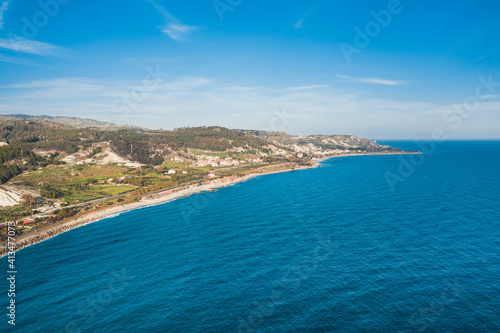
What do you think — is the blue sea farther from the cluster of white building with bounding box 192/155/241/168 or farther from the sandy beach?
the cluster of white building with bounding box 192/155/241/168

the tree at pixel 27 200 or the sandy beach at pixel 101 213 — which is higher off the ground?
the tree at pixel 27 200

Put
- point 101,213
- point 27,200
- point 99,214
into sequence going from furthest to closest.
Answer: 1. point 27,200
2. point 101,213
3. point 99,214

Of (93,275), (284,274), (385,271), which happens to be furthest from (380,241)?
(93,275)

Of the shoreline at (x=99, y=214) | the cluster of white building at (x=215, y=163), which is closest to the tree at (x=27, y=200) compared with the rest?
the shoreline at (x=99, y=214)

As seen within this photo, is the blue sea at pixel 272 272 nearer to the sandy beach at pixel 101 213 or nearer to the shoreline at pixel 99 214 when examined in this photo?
the shoreline at pixel 99 214

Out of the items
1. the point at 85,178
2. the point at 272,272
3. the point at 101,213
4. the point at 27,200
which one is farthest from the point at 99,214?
the point at 272,272

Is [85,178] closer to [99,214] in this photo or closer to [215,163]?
[99,214]

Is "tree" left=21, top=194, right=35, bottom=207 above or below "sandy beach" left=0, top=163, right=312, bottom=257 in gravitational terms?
above

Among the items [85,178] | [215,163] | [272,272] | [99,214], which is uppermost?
[215,163]

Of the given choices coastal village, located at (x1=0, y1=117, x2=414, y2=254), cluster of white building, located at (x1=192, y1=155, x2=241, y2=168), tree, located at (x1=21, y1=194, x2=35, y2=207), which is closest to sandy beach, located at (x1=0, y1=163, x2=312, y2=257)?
coastal village, located at (x1=0, y1=117, x2=414, y2=254)
